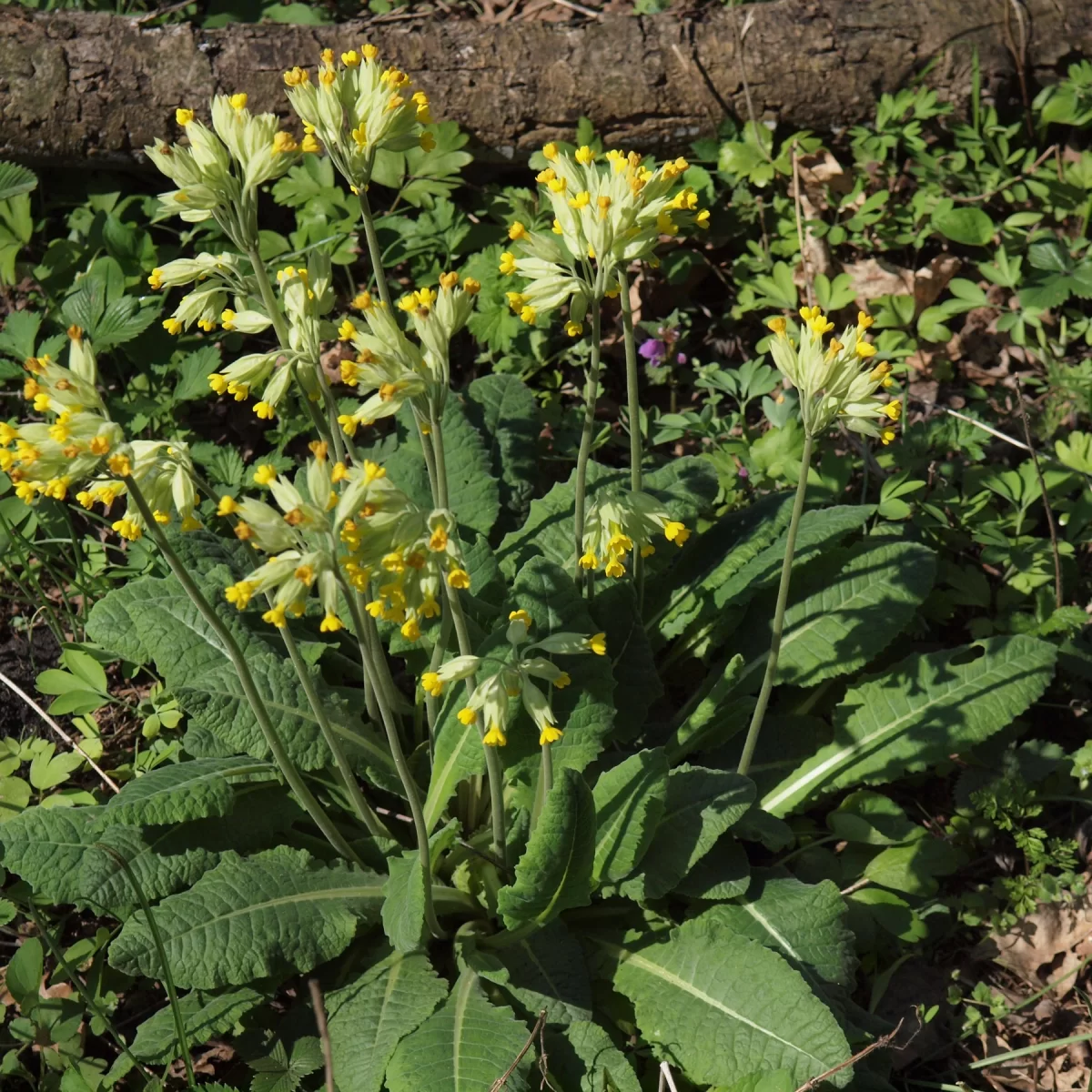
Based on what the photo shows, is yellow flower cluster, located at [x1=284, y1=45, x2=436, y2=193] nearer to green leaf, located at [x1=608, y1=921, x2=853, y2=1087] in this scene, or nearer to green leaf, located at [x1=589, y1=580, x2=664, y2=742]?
green leaf, located at [x1=589, y1=580, x2=664, y2=742]

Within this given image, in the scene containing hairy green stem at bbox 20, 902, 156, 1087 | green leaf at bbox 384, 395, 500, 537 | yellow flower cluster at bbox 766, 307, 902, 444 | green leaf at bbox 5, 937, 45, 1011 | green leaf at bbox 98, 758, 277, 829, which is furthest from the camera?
green leaf at bbox 384, 395, 500, 537

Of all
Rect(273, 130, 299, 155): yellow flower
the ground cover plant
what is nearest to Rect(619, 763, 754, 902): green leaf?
the ground cover plant

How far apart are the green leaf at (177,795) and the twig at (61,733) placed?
66 cm

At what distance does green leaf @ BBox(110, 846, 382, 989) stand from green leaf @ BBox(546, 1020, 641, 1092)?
60cm

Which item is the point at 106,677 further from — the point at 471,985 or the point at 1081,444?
the point at 1081,444

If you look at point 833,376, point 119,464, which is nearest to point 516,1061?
point 119,464

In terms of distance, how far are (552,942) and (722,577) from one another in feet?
3.97

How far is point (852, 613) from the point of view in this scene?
12.1 ft

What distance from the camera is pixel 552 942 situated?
3.27 meters

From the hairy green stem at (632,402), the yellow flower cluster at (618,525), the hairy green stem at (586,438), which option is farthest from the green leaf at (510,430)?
→ the yellow flower cluster at (618,525)

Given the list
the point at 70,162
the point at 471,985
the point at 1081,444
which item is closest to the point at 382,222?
the point at 70,162

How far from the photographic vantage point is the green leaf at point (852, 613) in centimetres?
365

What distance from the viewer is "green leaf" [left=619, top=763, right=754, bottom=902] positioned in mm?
3088

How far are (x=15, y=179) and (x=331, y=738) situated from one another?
309 centimetres
